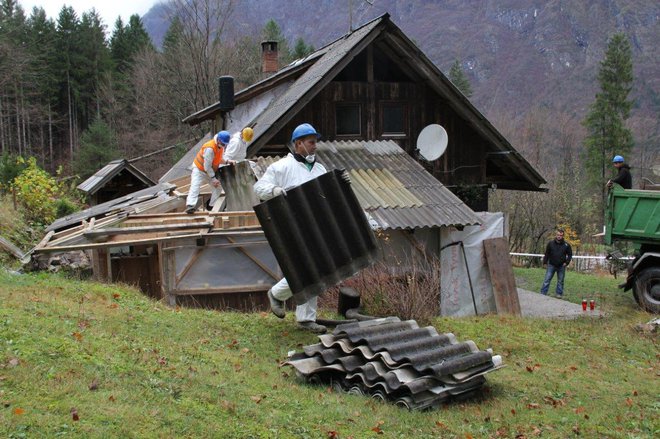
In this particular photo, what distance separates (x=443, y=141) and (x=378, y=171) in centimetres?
253

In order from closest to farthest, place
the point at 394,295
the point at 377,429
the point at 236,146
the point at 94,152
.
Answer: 1. the point at 377,429
2. the point at 394,295
3. the point at 236,146
4. the point at 94,152

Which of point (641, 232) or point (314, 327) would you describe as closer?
point (314, 327)

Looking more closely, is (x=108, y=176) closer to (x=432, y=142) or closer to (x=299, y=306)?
(x=432, y=142)

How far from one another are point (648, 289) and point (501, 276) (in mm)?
3946

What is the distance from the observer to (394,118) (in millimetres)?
17297

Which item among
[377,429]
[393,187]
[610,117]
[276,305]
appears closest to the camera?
[377,429]

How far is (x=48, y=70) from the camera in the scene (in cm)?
4909

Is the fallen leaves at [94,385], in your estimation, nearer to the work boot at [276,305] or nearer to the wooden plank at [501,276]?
the work boot at [276,305]

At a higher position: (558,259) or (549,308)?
(558,259)

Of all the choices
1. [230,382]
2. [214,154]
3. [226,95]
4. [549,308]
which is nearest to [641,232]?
[549,308]

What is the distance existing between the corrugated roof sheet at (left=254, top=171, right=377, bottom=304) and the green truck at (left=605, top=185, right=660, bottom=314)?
924cm

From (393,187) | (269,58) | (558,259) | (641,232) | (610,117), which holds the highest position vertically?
(269,58)

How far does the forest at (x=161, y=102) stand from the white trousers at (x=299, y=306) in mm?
27550

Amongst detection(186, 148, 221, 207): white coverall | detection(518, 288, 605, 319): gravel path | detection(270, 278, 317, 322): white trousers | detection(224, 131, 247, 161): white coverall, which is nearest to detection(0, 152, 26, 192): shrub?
detection(186, 148, 221, 207): white coverall
